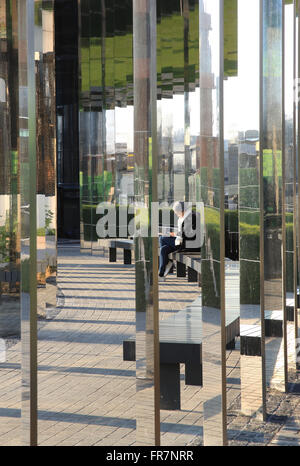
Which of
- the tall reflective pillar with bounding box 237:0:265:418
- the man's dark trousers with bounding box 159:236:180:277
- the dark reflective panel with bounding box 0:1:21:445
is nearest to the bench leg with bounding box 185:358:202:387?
the tall reflective pillar with bounding box 237:0:265:418

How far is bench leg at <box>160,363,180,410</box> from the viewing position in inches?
189

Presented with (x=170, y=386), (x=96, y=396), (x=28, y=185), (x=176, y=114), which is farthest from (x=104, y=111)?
(x=28, y=185)

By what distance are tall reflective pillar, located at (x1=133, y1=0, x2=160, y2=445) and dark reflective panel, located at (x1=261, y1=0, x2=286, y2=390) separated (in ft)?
6.94

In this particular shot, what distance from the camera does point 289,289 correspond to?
7258mm

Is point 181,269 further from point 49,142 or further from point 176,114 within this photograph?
point 176,114

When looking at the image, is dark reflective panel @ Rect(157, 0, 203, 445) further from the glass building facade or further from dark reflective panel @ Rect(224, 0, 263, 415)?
dark reflective panel @ Rect(224, 0, 263, 415)

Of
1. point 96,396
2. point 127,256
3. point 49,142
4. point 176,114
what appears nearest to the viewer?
point 96,396

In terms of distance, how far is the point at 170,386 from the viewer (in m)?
4.85

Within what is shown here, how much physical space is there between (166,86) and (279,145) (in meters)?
14.5

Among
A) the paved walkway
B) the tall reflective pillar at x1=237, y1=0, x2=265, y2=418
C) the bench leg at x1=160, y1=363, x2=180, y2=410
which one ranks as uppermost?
the tall reflective pillar at x1=237, y1=0, x2=265, y2=418

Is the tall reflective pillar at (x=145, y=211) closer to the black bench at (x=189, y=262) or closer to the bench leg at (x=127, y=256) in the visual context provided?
the black bench at (x=189, y=262)

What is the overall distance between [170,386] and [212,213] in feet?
5.31

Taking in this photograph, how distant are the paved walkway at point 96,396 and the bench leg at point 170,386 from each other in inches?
3.2

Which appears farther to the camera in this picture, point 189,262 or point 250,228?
point 189,262
